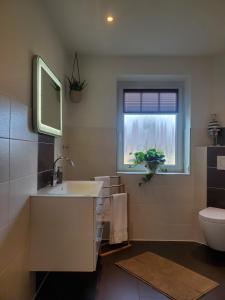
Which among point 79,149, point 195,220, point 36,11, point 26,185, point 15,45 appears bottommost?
point 195,220

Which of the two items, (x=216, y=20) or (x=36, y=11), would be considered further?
(x=216, y=20)

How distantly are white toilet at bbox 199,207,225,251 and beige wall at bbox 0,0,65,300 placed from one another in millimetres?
1775

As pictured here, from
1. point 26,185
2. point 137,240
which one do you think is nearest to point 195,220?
point 137,240

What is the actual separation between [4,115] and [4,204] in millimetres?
496

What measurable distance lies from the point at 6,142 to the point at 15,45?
23.9 inches

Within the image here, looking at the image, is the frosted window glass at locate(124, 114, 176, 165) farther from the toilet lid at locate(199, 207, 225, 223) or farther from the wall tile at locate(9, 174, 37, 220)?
the wall tile at locate(9, 174, 37, 220)

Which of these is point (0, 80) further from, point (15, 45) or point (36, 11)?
point (36, 11)

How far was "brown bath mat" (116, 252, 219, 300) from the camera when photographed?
200 centimetres

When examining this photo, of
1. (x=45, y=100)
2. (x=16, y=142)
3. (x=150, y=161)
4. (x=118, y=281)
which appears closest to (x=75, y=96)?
(x=45, y=100)

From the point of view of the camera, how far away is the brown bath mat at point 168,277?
2.00 metres

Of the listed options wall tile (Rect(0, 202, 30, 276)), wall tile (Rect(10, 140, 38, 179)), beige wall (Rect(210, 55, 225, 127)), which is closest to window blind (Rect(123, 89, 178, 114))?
beige wall (Rect(210, 55, 225, 127))

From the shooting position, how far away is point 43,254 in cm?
176

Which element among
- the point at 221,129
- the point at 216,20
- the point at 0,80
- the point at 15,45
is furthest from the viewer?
the point at 221,129

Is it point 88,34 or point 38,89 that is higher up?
point 88,34
